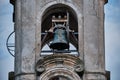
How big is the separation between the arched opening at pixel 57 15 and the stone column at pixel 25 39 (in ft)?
2.39

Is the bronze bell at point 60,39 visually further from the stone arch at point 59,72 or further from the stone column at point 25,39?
the stone arch at point 59,72

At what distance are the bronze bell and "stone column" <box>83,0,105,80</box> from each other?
0.78 meters

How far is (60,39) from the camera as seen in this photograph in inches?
2125

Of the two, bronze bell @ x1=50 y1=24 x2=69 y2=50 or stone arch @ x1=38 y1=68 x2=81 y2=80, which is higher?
bronze bell @ x1=50 y1=24 x2=69 y2=50

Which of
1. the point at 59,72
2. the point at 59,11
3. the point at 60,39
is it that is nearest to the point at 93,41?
the point at 60,39

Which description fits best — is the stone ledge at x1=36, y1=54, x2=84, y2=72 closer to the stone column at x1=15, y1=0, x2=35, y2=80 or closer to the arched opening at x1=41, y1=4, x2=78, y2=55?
the stone column at x1=15, y1=0, x2=35, y2=80

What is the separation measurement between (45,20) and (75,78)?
10.3 feet

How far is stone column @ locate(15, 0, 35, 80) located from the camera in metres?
53.2

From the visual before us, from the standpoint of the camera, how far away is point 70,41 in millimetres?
54906

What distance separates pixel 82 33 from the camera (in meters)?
54.1

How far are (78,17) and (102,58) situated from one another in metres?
1.85

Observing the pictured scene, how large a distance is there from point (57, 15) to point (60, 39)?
55.8 inches

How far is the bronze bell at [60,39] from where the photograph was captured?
5400 cm

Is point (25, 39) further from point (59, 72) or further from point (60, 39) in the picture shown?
point (59, 72)
